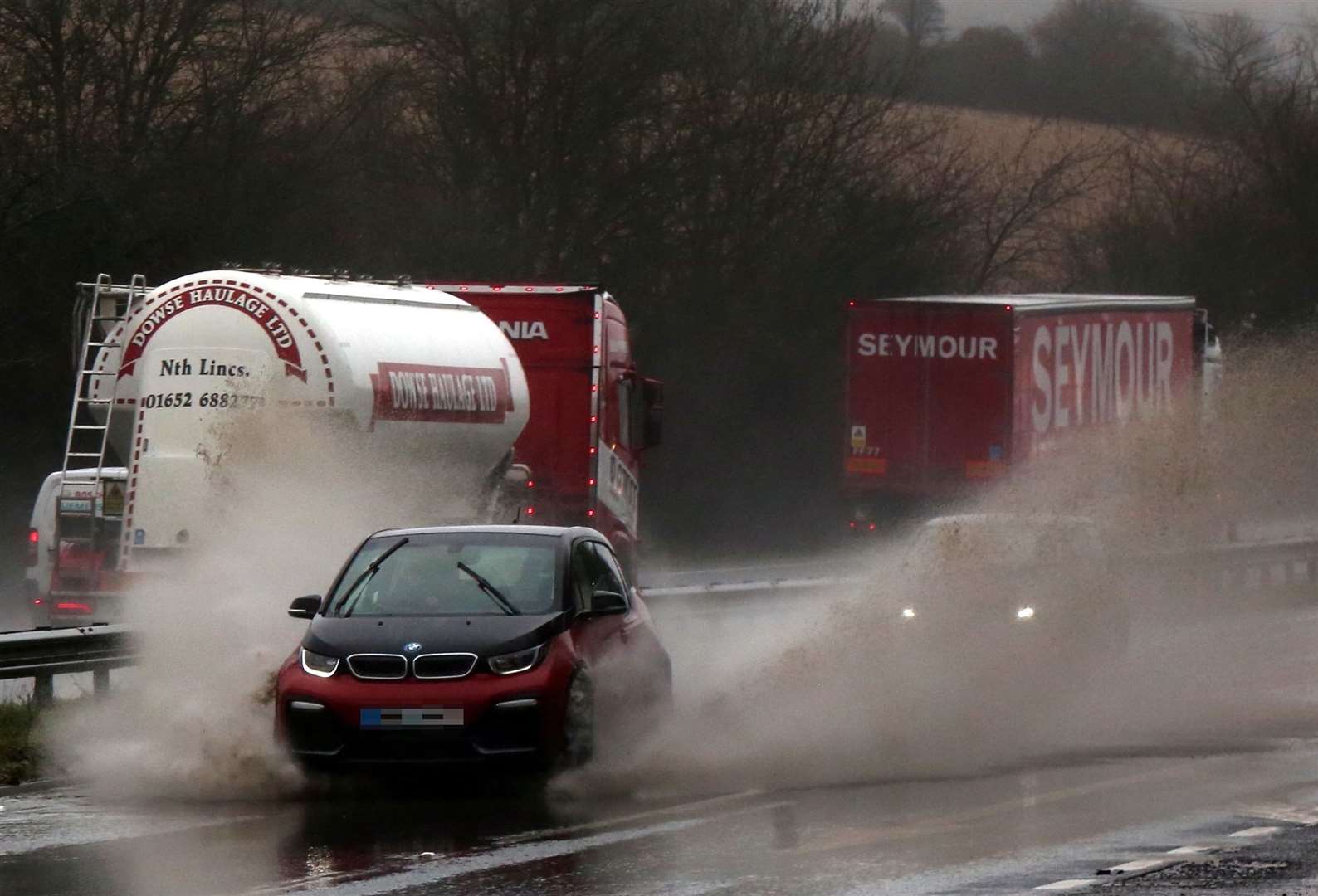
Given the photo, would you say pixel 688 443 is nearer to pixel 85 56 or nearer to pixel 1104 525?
pixel 85 56

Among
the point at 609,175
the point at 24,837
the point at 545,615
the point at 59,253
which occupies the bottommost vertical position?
the point at 24,837

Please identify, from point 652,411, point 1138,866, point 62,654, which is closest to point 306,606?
point 62,654

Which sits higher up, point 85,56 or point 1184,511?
point 85,56

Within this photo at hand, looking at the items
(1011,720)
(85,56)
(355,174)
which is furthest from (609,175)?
(1011,720)

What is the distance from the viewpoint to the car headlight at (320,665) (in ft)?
39.3

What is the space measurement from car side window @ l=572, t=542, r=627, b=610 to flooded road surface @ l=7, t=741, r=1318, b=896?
1.11 metres

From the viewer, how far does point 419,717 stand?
11680 mm

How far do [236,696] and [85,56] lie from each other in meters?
21.6

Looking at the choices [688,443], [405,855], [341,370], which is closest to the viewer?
[405,855]

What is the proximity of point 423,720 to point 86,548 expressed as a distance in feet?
25.2

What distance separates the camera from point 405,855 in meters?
10.1

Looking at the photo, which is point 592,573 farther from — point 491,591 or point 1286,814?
point 1286,814

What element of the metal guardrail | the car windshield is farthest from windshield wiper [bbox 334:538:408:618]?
the metal guardrail

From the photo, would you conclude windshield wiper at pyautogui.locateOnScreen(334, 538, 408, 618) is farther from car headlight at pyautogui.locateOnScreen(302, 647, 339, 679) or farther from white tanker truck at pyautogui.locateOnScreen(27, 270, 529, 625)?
white tanker truck at pyautogui.locateOnScreen(27, 270, 529, 625)
